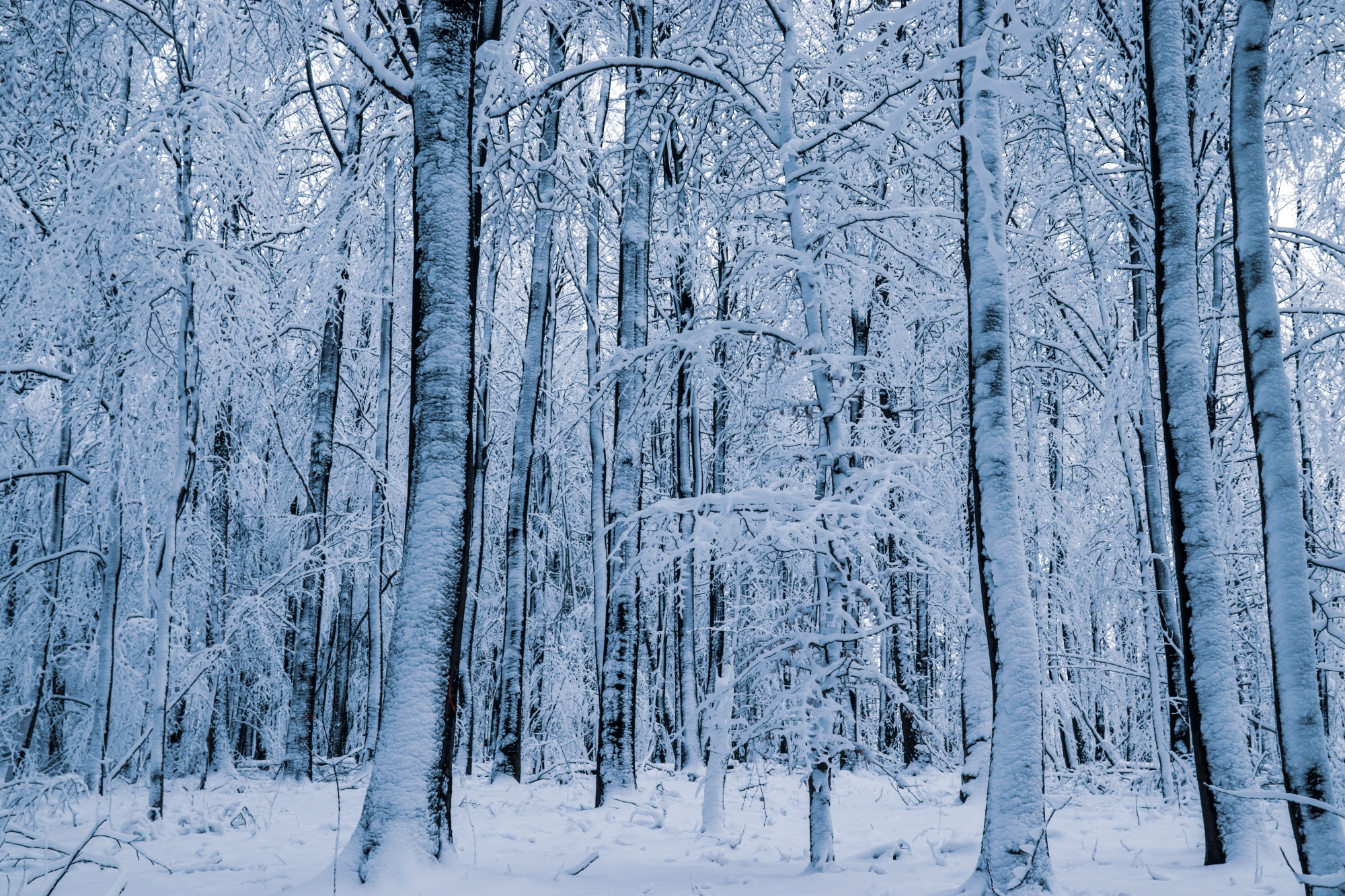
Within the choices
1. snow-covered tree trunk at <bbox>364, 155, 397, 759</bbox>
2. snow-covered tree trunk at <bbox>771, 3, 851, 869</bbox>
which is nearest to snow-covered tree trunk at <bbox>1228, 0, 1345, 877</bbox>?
snow-covered tree trunk at <bbox>771, 3, 851, 869</bbox>

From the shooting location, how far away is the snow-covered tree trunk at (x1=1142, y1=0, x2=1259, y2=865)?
16.6ft

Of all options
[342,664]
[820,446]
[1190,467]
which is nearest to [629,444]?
[820,446]

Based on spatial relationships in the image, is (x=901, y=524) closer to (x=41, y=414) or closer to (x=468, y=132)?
(x=468, y=132)

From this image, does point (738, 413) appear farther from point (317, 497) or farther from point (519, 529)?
point (317, 497)

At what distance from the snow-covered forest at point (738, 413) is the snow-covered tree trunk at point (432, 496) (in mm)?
29

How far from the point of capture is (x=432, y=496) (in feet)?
16.0

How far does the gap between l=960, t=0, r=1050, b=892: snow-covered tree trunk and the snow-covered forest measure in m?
0.03

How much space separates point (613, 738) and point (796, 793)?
389 cm

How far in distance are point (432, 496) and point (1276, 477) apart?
423 centimetres

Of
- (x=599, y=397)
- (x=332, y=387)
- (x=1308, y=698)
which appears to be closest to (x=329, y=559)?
(x=332, y=387)

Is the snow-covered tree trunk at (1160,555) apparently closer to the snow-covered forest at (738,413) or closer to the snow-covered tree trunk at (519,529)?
the snow-covered forest at (738,413)

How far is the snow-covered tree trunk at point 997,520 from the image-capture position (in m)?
4.18

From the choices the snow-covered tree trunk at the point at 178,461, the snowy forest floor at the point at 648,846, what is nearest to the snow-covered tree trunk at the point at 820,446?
the snowy forest floor at the point at 648,846

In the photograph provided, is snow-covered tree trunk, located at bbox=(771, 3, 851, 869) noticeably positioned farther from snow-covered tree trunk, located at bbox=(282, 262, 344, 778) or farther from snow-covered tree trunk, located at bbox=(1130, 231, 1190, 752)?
snow-covered tree trunk, located at bbox=(282, 262, 344, 778)
